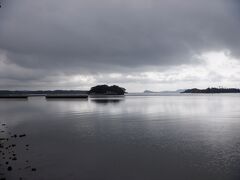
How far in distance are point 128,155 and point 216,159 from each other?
7.90 metres

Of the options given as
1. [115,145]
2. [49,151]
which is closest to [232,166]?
[115,145]

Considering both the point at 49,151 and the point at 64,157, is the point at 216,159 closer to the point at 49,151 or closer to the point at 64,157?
the point at 64,157

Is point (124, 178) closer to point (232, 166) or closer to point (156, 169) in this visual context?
point (156, 169)

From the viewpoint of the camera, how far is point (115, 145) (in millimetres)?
25797

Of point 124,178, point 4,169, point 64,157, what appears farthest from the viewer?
point 64,157

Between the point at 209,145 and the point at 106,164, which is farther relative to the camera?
the point at 209,145

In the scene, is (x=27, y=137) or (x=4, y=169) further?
(x=27, y=137)

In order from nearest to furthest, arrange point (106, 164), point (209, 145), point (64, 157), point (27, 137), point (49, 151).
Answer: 1. point (106, 164)
2. point (64, 157)
3. point (49, 151)
4. point (209, 145)
5. point (27, 137)

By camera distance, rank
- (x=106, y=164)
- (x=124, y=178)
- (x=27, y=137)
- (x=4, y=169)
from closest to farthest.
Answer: (x=124, y=178)
(x=4, y=169)
(x=106, y=164)
(x=27, y=137)

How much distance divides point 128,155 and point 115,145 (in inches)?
168

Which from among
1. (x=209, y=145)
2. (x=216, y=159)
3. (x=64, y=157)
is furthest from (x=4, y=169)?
(x=209, y=145)

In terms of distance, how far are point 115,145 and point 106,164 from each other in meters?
6.45

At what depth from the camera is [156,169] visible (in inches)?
713

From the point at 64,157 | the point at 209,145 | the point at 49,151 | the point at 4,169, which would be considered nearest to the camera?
the point at 4,169
